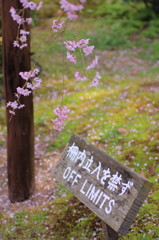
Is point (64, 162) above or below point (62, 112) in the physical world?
below

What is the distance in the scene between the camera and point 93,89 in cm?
933

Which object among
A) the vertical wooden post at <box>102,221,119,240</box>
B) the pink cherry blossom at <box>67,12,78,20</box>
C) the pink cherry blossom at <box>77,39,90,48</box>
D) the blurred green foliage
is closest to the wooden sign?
the vertical wooden post at <box>102,221,119,240</box>

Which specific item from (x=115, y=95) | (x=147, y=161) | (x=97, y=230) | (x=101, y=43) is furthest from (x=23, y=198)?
(x=101, y=43)

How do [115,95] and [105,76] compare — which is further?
[105,76]

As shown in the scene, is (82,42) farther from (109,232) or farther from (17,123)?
(109,232)

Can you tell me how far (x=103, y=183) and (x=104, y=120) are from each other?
4.13 meters

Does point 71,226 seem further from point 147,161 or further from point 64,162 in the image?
point 147,161

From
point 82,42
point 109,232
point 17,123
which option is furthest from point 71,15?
point 17,123

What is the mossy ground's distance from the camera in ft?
14.5

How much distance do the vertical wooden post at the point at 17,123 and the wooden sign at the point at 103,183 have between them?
1225mm

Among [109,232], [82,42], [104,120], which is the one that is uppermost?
[82,42]

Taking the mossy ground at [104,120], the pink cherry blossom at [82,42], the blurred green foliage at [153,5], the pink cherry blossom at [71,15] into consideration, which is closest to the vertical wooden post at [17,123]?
the mossy ground at [104,120]

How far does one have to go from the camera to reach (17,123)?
4.80 m

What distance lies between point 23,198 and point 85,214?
132 cm
